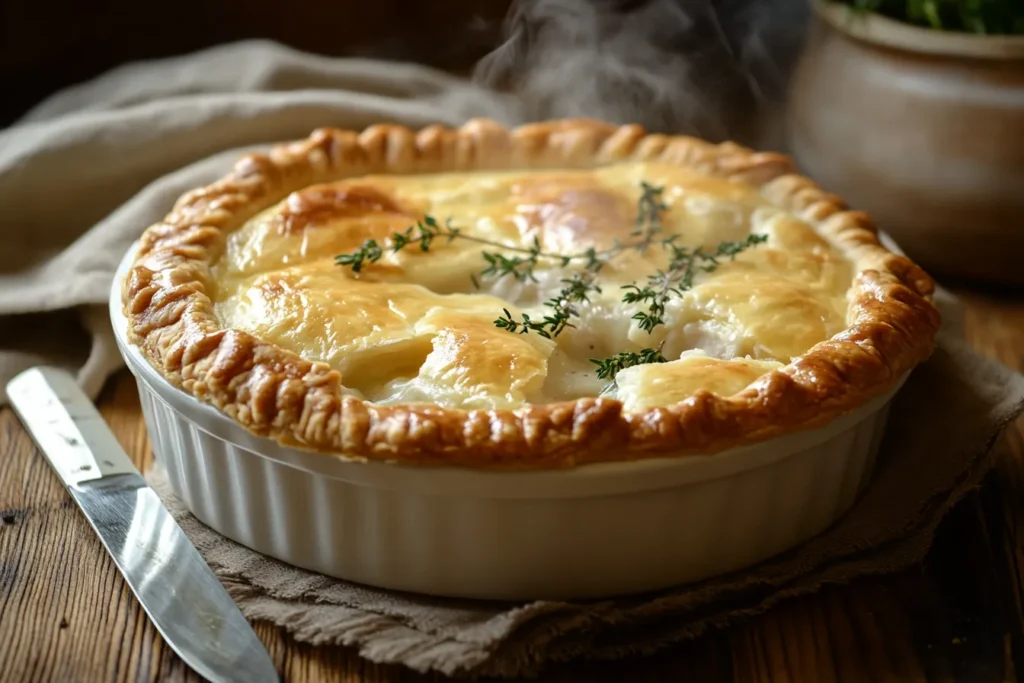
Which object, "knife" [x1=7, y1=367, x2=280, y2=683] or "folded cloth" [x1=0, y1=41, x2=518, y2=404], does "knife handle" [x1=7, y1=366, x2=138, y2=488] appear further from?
"folded cloth" [x1=0, y1=41, x2=518, y2=404]

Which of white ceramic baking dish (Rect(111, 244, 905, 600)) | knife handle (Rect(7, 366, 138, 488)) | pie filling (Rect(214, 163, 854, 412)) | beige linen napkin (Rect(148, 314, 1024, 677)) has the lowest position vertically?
knife handle (Rect(7, 366, 138, 488))

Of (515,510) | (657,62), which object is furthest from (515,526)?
(657,62)

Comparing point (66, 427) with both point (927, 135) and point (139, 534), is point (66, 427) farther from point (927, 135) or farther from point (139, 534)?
point (927, 135)

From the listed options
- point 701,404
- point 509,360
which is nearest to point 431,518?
point 509,360

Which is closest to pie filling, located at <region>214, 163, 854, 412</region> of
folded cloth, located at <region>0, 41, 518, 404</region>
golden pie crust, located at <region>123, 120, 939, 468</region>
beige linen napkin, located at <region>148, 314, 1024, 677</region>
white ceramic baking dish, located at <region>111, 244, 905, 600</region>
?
golden pie crust, located at <region>123, 120, 939, 468</region>

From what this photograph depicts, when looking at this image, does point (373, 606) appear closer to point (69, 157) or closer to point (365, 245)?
point (365, 245)

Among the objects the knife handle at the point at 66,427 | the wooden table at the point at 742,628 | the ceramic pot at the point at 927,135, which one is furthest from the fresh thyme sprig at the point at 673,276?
the knife handle at the point at 66,427
